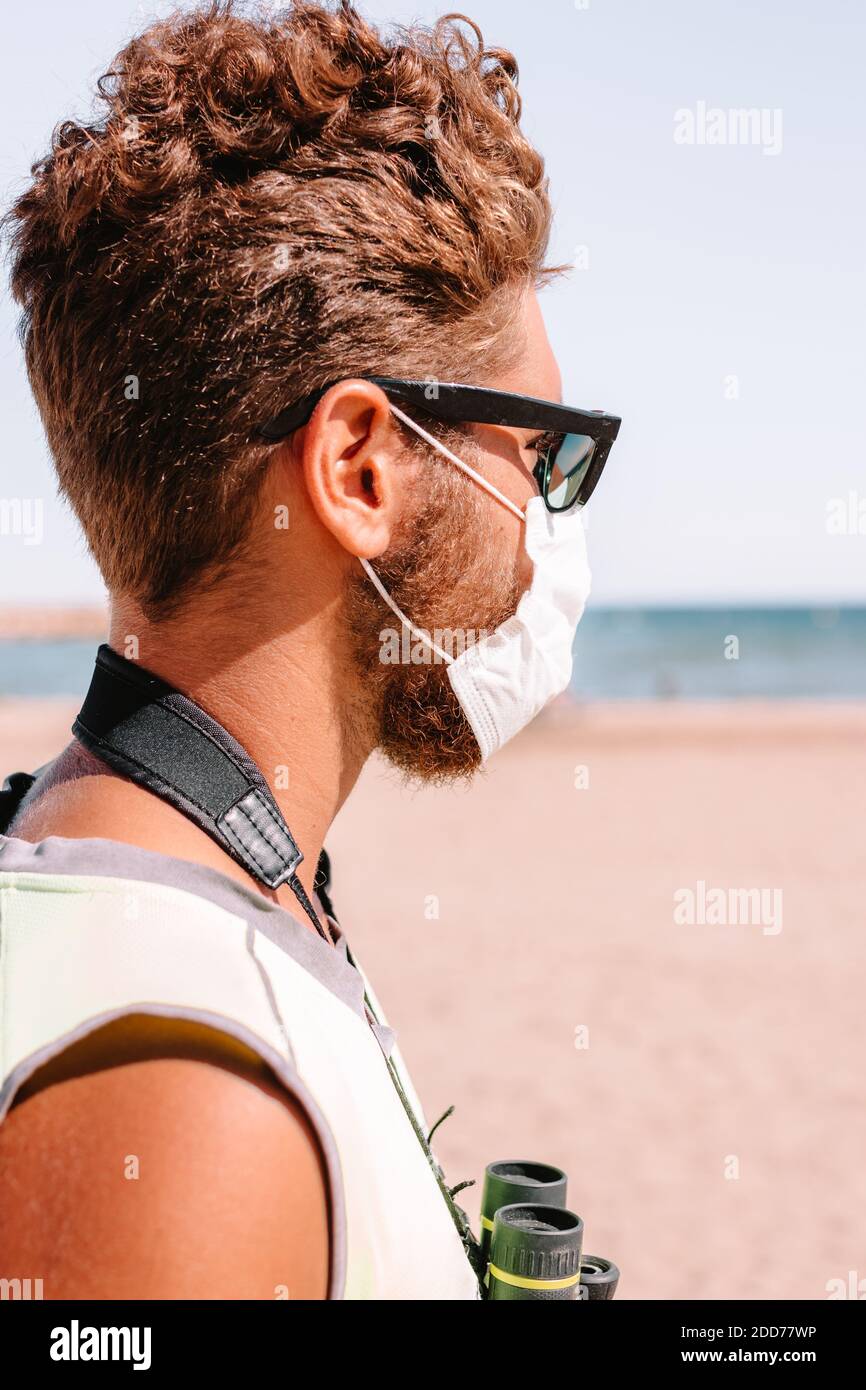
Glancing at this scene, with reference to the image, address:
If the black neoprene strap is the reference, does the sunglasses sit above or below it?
above

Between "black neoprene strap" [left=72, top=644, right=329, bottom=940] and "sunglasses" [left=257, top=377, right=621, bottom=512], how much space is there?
45cm

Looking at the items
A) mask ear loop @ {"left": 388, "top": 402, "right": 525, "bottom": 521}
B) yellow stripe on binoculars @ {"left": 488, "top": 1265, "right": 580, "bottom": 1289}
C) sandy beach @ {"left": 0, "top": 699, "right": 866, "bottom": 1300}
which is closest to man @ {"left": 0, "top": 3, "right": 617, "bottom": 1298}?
mask ear loop @ {"left": 388, "top": 402, "right": 525, "bottom": 521}

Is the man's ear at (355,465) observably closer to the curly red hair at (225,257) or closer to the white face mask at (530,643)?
the curly red hair at (225,257)

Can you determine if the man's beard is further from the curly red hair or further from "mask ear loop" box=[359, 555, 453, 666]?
the curly red hair

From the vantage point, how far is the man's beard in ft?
6.46

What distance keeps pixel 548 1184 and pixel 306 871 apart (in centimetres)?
75

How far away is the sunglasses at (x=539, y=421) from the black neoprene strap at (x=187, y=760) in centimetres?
45

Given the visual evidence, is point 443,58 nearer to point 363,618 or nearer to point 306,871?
point 363,618

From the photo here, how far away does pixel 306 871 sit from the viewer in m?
2.06

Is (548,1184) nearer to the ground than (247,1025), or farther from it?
nearer to the ground

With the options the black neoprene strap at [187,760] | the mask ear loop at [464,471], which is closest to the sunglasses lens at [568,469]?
the mask ear loop at [464,471]

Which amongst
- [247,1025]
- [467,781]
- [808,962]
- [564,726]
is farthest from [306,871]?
[564,726]

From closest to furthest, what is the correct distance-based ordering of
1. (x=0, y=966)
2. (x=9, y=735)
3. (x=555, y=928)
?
(x=0, y=966)
(x=555, y=928)
(x=9, y=735)

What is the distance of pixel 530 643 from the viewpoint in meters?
2.27
